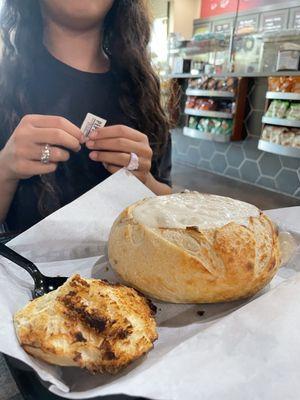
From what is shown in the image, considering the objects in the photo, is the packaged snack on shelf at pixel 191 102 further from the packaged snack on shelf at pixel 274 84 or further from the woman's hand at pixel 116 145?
the woman's hand at pixel 116 145

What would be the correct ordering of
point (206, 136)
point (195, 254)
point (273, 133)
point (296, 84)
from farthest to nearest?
point (206, 136) → point (273, 133) → point (296, 84) → point (195, 254)

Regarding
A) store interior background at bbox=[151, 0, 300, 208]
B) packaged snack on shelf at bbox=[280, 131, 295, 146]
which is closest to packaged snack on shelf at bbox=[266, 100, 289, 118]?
packaged snack on shelf at bbox=[280, 131, 295, 146]

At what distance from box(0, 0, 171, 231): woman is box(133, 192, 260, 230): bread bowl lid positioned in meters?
0.23

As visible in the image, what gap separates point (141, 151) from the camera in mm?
926

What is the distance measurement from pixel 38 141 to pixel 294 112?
2.33 meters

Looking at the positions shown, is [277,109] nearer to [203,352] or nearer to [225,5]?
[203,352]

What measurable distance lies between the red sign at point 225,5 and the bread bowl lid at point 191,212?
4323 mm

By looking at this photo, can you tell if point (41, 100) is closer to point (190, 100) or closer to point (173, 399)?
point (173, 399)

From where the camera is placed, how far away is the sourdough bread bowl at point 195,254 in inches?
23.0

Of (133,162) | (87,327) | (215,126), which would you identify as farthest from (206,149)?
(87,327)

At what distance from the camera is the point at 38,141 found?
783mm

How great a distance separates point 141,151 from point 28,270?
17.0 inches

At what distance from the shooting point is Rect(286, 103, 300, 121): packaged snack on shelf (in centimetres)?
259

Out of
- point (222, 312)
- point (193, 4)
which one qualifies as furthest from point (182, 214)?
point (193, 4)
